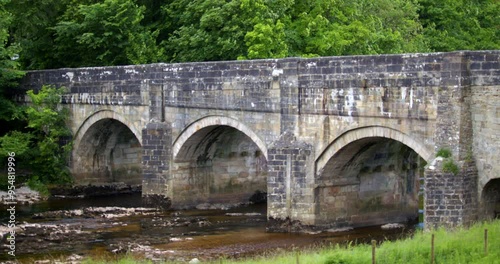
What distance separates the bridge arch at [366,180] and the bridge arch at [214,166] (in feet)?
16.5

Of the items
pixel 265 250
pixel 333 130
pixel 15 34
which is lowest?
pixel 265 250

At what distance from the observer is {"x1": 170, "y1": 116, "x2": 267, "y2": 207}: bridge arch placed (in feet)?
117

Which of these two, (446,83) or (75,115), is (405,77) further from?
(75,115)

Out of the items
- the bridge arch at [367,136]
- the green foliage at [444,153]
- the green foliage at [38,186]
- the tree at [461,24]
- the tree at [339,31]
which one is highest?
the tree at [461,24]

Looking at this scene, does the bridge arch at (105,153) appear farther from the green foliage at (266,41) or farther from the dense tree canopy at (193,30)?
the green foliage at (266,41)

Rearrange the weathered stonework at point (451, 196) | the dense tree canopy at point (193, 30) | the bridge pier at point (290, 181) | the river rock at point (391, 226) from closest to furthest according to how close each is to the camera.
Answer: the weathered stonework at point (451, 196) < the bridge pier at point (290, 181) < the river rock at point (391, 226) < the dense tree canopy at point (193, 30)

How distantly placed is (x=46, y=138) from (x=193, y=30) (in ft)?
24.4

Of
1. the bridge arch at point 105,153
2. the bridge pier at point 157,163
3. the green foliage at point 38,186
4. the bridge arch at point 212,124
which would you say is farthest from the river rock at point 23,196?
the bridge arch at point 212,124

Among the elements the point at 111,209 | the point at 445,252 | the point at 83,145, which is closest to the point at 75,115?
the point at 83,145

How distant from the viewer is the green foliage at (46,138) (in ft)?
132

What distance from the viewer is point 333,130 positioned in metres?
29.7

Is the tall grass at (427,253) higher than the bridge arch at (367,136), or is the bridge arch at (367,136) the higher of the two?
the bridge arch at (367,136)

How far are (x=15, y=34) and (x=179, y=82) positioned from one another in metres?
14.6

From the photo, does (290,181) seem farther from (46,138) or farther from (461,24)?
(461,24)
